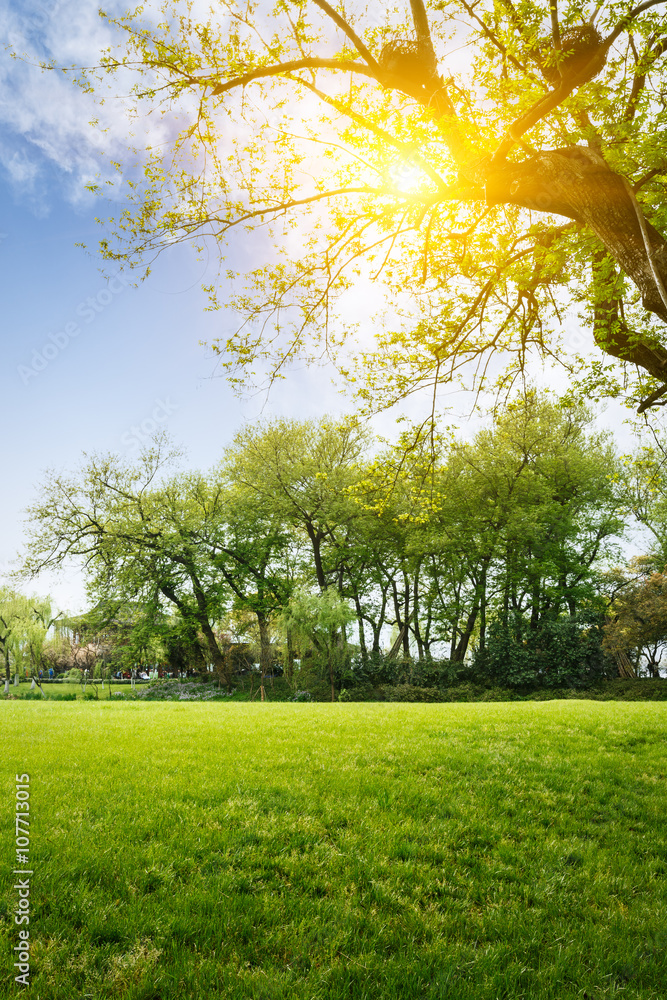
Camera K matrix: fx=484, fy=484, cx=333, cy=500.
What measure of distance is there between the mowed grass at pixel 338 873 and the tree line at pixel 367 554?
65.6ft

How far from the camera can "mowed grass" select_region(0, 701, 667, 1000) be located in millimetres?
3018

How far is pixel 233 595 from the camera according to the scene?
35.6 m

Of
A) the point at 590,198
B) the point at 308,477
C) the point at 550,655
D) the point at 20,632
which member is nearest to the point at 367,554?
the point at 308,477

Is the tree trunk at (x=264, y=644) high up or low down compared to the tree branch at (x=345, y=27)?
down

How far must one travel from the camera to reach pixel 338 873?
13.3ft

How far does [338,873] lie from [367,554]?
29429mm

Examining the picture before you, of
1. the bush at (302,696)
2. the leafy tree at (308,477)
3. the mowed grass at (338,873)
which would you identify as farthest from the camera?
the leafy tree at (308,477)

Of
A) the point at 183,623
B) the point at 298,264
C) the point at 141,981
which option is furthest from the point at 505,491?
the point at 141,981

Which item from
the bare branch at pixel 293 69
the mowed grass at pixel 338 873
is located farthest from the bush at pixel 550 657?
the bare branch at pixel 293 69

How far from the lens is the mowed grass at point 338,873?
9.90 ft

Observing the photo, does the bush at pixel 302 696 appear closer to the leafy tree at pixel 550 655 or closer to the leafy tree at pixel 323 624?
the leafy tree at pixel 323 624

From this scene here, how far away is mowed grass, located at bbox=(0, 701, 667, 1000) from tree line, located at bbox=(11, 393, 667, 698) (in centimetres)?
2001

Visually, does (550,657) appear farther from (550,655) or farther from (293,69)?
(293,69)

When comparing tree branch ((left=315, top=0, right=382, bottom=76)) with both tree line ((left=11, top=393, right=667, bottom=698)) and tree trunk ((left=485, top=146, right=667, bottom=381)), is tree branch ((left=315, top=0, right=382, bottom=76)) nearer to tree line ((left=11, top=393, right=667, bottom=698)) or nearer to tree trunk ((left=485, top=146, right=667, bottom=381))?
tree trunk ((left=485, top=146, right=667, bottom=381))
